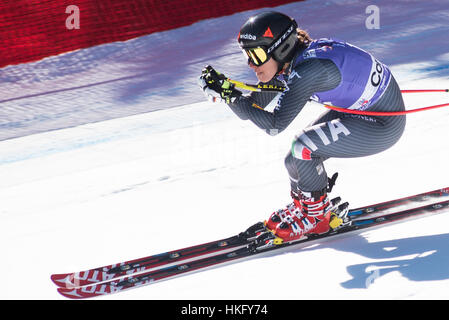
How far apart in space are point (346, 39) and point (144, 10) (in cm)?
238

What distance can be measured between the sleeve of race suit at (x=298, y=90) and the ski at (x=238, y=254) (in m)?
0.65

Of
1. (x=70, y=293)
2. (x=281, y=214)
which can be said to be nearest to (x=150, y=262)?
(x=70, y=293)

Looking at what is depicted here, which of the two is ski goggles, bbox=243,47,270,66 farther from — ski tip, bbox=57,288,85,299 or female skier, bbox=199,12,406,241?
ski tip, bbox=57,288,85,299

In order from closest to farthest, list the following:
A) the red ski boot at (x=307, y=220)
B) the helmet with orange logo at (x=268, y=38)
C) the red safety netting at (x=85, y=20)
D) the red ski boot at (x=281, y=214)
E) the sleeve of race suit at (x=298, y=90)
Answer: the sleeve of race suit at (x=298, y=90) < the helmet with orange logo at (x=268, y=38) < the red ski boot at (x=307, y=220) < the red ski boot at (x=281, y=214) < the red safety netting at (x=85, y=20)

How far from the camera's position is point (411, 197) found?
11.9ft

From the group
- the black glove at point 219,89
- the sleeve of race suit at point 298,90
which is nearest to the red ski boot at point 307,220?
the sleeve of race suit at point 298,90

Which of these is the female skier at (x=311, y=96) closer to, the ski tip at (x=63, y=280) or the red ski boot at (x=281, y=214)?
the red ski boot at (x=281, y=214)

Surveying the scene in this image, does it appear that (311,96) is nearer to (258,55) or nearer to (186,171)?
(258,55)

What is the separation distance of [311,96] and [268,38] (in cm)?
40

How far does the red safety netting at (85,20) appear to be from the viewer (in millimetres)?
6746

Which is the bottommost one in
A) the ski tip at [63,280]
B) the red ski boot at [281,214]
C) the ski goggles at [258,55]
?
the ski tip at [63,280]

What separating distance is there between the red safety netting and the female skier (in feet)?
13.5

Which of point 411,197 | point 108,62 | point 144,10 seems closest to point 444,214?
point 411,197

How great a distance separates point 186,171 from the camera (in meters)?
4.45
